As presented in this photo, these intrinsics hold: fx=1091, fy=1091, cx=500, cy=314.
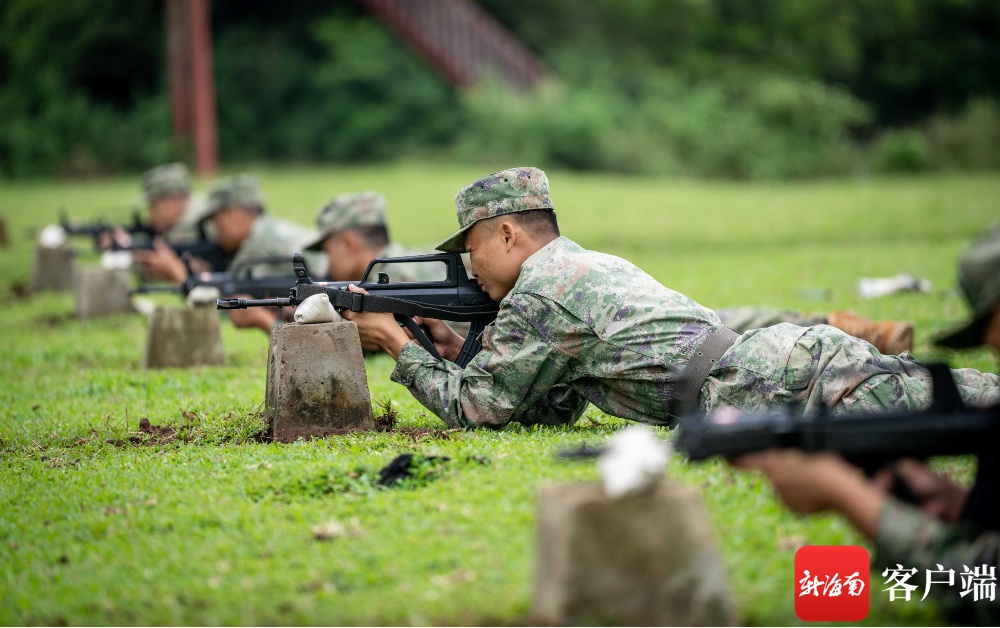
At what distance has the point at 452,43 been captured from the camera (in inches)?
1284

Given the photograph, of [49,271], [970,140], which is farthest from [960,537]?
[970,140]

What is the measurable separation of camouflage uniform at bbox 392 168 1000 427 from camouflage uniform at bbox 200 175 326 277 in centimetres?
603

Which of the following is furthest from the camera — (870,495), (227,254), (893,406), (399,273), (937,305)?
(227,254)

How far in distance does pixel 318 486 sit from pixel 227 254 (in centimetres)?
820

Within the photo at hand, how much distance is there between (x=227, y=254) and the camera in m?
13.0

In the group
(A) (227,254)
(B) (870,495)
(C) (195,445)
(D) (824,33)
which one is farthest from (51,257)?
(D) (824,33)

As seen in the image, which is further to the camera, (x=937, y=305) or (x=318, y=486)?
(x=937, y=305)

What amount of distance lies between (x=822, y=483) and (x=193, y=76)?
27.5m

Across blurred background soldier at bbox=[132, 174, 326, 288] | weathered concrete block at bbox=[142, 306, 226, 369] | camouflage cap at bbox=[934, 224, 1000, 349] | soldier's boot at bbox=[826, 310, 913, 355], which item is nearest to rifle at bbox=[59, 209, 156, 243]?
blurred background soldier at bbox=[132, 174, 326, 288]

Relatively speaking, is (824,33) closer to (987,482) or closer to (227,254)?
(227,254)

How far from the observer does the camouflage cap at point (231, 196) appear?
12.5 meters

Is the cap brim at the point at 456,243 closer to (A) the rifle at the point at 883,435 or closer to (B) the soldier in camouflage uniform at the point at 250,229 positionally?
(A) the rifle at the point at 883,435

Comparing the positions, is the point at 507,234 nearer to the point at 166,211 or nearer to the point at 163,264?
the point at 163,264
